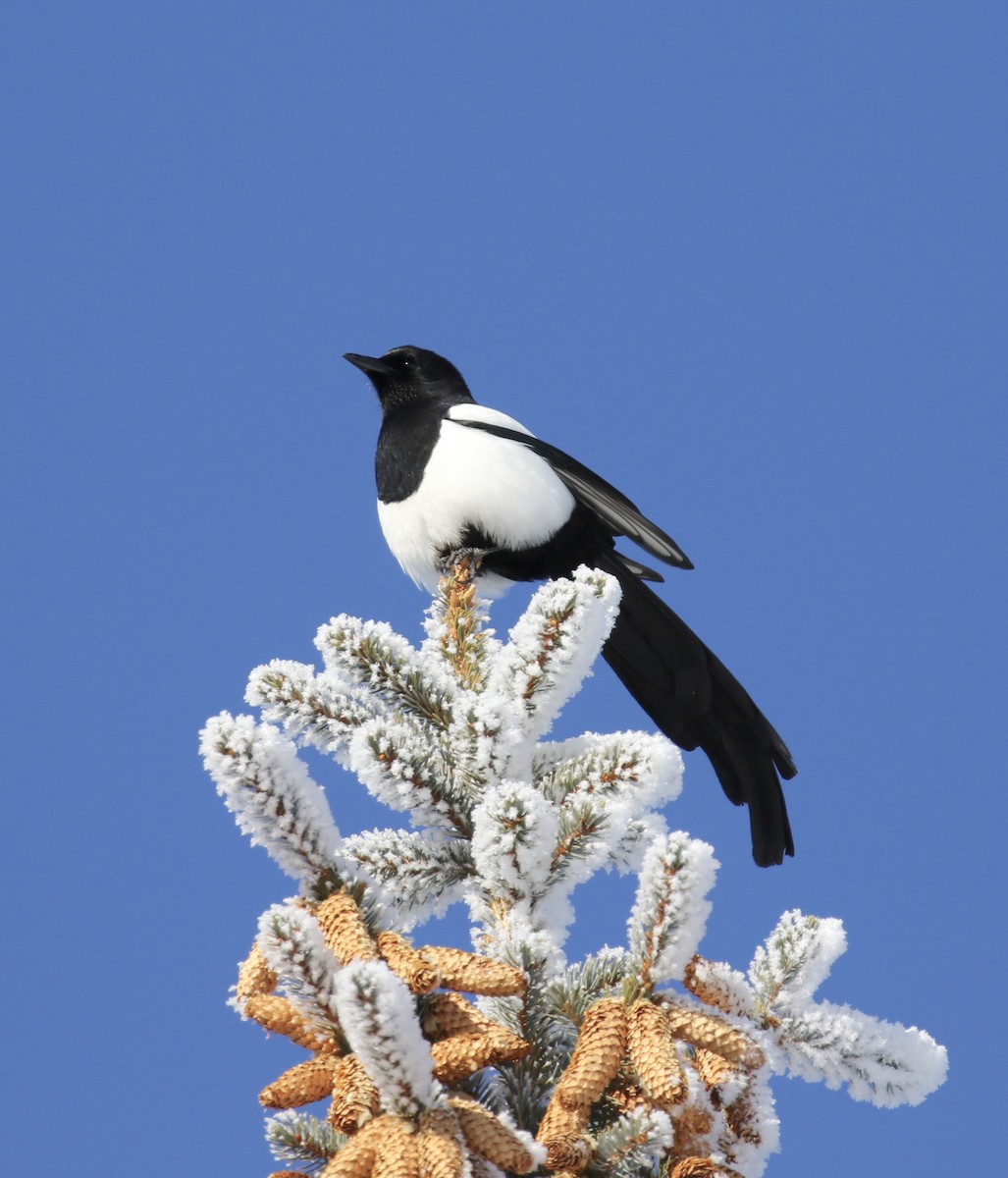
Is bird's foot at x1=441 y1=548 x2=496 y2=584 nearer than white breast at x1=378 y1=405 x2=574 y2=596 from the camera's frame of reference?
Yes

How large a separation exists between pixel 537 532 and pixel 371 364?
0.90 m

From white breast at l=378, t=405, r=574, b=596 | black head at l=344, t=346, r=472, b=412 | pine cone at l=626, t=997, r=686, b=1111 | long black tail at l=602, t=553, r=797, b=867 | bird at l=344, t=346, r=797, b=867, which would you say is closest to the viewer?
pine cone at l=626, t=997, r=686, b=1111

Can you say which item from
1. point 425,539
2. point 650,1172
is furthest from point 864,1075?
point 425,539

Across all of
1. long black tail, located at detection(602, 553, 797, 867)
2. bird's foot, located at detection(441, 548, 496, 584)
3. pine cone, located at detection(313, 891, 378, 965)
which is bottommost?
pine cone, located at detection(313, 891, 378, 965)

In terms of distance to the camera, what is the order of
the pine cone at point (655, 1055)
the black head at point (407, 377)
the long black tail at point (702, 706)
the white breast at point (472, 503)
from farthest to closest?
the black head at point (407, 377)
the white breast at point (472, 503)
the long black tail at point (702, 706)
the pine cone at point (655, 1055)

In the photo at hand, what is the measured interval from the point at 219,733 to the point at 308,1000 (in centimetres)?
27

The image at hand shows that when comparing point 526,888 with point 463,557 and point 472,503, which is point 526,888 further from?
point 472,503

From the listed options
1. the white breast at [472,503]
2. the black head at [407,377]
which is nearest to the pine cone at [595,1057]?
the white breast at [472,503]

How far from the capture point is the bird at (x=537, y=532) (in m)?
3.43

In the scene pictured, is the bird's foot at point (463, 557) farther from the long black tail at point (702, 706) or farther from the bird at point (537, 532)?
the long black tail at point (702, 706)

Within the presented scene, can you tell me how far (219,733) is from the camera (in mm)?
1340

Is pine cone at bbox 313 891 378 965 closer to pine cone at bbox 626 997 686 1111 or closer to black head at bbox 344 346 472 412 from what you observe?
pine cone at bbox 626 997 686 1111

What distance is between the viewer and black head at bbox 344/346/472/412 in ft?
13.7

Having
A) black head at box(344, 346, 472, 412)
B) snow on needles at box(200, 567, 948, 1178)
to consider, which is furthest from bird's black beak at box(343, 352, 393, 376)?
snow on needles at box(200, 567, 948, 1178)
